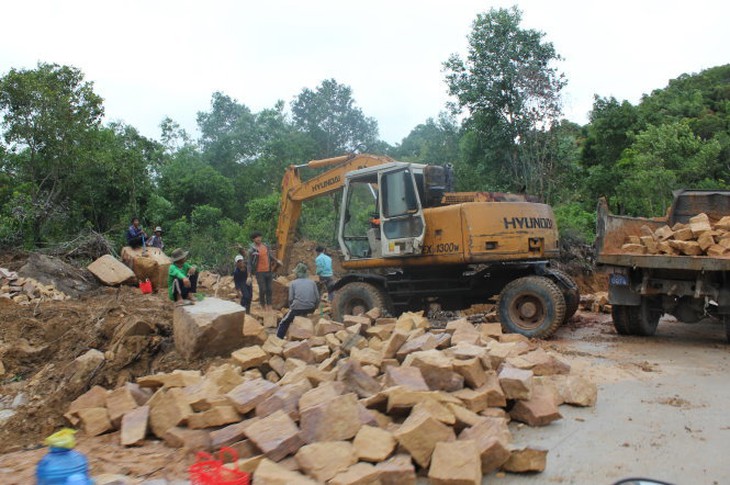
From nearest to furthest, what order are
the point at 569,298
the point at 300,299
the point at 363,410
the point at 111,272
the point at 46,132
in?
the point at 363,410 → the point at 300,299 → the point at 569,298 → the point at 111,272 → the point at 46,132

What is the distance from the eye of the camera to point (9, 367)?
25.8 feet

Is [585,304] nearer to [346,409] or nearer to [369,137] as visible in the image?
[346,409]

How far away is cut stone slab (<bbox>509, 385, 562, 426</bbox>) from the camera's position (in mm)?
4695

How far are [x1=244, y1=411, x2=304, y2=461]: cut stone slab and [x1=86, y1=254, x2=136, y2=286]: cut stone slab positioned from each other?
917cm

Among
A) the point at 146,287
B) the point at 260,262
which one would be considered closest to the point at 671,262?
the point at 260,262

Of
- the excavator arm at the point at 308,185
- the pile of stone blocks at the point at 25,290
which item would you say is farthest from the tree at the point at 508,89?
the pile of stone blocks at the point at 25,290

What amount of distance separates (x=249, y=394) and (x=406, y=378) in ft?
4.26

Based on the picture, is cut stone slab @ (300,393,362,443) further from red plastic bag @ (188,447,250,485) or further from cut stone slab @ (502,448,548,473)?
cut stone slab @ (502,448,548,473)

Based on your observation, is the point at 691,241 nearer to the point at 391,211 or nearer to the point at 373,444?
the point at 391,211

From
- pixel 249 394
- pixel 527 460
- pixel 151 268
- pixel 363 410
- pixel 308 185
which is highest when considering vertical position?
pixel 308 185

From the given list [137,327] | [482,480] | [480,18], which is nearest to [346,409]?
[482,480]

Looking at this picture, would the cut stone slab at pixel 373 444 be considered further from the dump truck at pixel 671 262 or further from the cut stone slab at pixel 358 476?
the dump truck at pixel 671 262

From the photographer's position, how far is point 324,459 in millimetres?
3709

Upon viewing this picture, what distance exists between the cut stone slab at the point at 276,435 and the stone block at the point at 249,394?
375 millimetres
